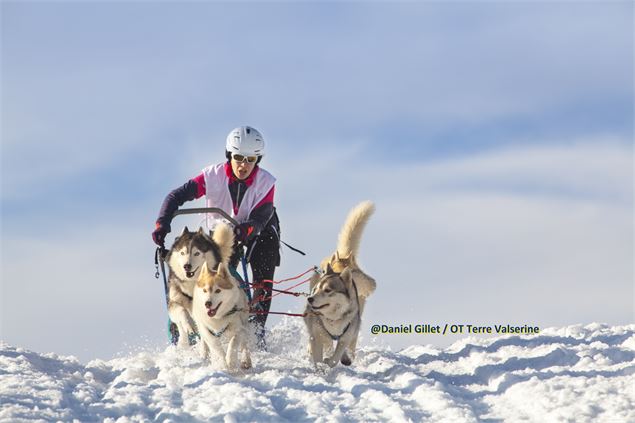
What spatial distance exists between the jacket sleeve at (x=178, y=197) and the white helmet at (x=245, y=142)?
1.45 feet

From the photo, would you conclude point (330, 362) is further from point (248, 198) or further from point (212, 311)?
point (248, 198)

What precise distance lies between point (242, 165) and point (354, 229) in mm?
1180

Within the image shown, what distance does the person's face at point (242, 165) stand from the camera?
24.8 ft

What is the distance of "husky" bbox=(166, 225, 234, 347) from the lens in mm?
6961

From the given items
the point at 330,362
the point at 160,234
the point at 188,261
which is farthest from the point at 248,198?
the point at 330,362

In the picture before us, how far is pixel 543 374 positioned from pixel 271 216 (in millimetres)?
2807

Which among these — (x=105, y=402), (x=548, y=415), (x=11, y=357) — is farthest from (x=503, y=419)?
(x=11, y=357)

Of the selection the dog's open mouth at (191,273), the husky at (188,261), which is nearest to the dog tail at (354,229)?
the husky at (188,261)

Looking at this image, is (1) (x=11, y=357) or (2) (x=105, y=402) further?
(1) (x=11, y=357)

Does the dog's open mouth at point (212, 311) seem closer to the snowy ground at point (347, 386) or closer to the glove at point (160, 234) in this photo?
the snowy ground at point (347, 386)

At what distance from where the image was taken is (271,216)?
7824 millimetres

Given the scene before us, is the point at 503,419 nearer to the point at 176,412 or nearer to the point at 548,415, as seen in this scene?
the point at 548,415

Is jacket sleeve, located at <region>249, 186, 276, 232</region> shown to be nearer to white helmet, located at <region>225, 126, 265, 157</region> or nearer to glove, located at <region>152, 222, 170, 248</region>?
white helmet, located at <region>225, 126, 265, 157</region>

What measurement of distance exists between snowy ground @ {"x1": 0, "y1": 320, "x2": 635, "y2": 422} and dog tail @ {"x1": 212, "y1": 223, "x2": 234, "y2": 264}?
2.90 feet
